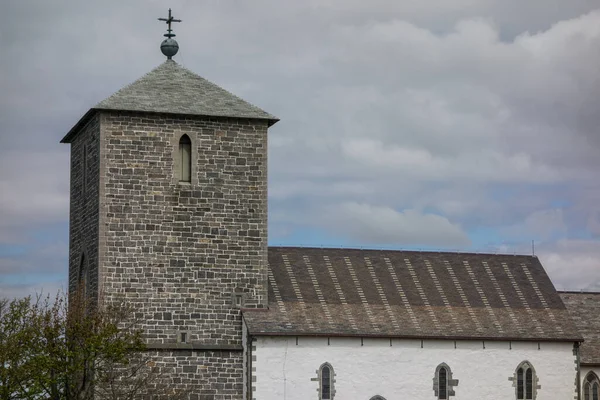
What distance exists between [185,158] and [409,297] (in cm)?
1062

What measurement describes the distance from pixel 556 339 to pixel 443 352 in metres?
4.72

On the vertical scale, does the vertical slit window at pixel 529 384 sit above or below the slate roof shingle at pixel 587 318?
below

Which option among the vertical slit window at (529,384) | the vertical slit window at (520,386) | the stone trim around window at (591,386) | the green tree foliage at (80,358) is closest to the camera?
the green tree foliage at (80,358)

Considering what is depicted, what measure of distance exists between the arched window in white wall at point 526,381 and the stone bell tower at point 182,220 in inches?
415

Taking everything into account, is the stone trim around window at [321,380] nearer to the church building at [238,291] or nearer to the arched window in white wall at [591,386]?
the church building at [238,291]

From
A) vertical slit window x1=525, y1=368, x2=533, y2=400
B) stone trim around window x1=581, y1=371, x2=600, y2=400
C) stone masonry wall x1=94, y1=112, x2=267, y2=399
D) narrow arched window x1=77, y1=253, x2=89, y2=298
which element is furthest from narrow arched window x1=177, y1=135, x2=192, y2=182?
stone trim around window x1=581, y1=371, x2=600, y2=400

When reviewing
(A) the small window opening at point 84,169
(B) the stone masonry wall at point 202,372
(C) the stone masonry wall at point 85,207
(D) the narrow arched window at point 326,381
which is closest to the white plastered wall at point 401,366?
(D) the narrow arched window at point 326,381

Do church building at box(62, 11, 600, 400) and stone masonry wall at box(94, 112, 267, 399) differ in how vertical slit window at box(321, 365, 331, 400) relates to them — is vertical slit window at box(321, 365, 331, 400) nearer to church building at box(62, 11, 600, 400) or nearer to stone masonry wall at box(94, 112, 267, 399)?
church building at box(62, 11, 600, 400)

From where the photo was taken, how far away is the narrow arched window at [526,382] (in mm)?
55719

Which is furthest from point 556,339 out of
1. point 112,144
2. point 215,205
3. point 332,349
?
point 112,144

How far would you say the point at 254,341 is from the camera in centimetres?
5209

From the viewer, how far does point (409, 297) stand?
186ft

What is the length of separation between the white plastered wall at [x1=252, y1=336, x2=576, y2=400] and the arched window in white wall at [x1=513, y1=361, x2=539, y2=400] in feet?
0.69

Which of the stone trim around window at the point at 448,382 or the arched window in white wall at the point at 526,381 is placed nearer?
the stone trim around window at the point at 448,382
